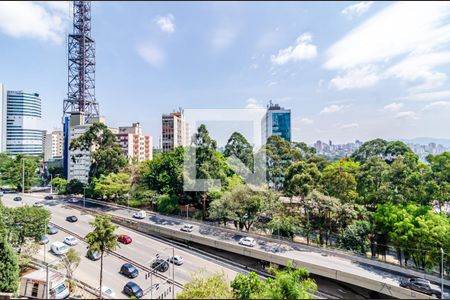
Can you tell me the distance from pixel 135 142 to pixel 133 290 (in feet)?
155

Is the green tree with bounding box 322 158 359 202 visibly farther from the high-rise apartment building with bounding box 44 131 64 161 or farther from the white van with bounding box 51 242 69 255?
the high-rise apartment building with bounding box 44 131 64 161

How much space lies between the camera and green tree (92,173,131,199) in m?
26.8

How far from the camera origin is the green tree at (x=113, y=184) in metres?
26.8

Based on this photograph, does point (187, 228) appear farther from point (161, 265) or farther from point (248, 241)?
point (248, 241)

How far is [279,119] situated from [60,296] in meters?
56.6

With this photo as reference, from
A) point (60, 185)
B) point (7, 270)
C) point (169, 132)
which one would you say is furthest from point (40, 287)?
point (169, 132)

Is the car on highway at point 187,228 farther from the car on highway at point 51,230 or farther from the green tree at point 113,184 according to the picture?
the car on highway at point 51,230

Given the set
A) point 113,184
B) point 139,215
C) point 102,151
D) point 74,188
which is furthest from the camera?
point 74,188

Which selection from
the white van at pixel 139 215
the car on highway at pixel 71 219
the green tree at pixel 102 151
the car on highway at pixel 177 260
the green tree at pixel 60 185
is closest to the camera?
the car on highway at pixel 177 260

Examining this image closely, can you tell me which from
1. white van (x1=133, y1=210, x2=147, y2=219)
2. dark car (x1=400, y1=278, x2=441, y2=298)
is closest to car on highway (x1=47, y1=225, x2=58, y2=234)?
white van (x1=133, y1=210, x2=147, y2=219)

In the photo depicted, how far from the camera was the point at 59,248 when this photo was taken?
16969mm

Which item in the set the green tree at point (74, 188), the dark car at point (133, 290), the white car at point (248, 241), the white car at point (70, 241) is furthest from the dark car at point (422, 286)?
the green tree at point (74, 188)

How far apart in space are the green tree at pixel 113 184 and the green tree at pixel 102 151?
1.64 metres

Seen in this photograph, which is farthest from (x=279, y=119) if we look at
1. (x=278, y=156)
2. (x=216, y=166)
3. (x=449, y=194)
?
(x=449, y=194)
